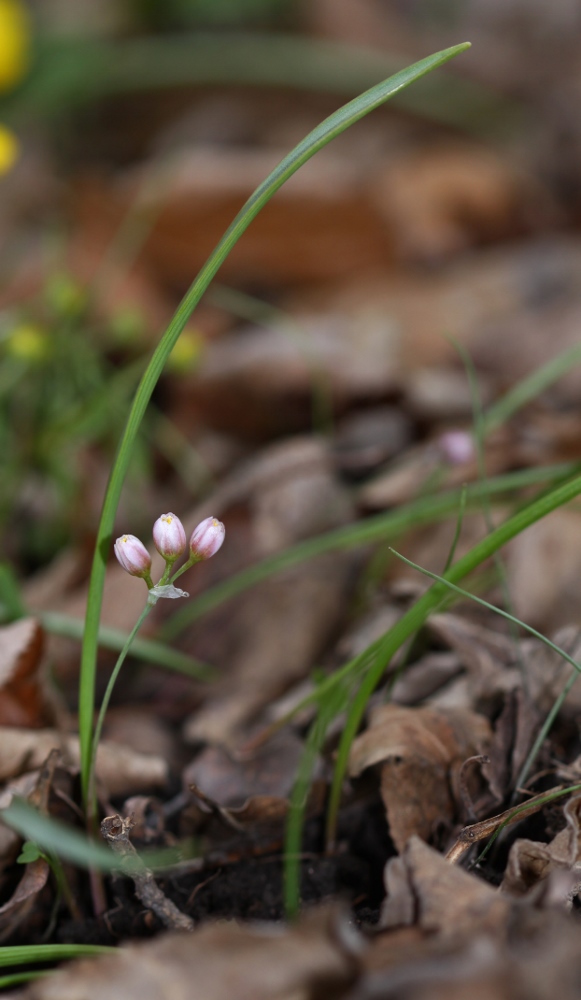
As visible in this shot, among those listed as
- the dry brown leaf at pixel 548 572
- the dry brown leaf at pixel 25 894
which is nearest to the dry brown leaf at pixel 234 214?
the dry brown leaf at pixel 548 572

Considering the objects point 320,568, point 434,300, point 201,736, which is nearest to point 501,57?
point 434,300

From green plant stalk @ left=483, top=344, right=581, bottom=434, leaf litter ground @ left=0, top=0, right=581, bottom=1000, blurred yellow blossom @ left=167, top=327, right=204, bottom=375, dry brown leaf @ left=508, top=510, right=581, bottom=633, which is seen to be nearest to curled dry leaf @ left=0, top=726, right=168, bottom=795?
leaf litter ground @ left=0, top=0, right=581, bottom=1000

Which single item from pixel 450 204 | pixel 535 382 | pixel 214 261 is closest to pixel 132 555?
pixel 214 261

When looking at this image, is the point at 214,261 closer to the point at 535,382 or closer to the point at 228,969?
the point at 228,969

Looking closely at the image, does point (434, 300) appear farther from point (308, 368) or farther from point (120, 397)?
point (120, 397)

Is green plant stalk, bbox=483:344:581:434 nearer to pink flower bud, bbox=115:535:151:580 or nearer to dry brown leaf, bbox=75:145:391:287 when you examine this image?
pink flower bud, bbox=115:535:151:580

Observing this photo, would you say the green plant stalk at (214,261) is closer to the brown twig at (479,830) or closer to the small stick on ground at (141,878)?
the small stick on ground at (141,878)
